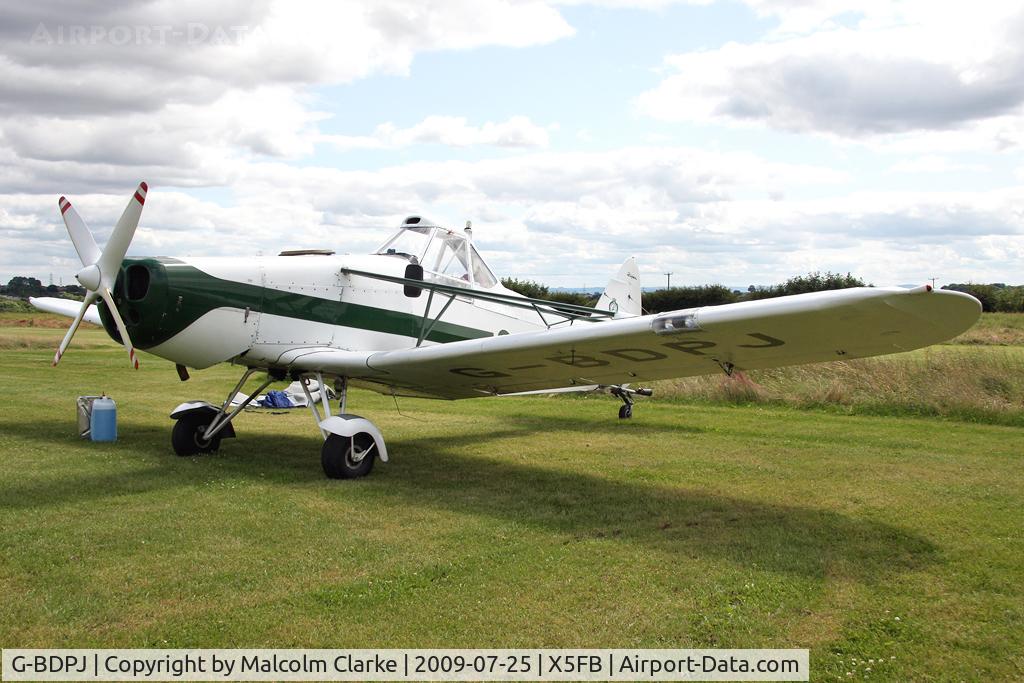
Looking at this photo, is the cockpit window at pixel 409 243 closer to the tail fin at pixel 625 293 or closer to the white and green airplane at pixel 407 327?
the white and green airplane at pixel 407 327

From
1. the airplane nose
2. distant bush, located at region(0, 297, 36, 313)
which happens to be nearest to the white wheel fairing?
the airplane nose

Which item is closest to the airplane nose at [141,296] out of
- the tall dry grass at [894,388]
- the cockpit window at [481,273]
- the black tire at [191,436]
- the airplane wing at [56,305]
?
the black tire at [191,436]

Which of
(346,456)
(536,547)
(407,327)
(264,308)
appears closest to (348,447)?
(346,456)

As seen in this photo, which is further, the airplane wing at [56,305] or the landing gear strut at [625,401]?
the airplane wing at [56,305]

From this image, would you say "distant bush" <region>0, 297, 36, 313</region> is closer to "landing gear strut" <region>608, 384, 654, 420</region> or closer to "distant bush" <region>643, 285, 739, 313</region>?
"distant bush" <region>643, 285, 739, 313</region>

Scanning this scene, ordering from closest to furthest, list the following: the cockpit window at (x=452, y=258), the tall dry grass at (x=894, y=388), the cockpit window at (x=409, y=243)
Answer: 1. the cockpit window at (x=409, y=243)
2. the cockpit window at (x=452, y=258)
3. the tall dry grass at (x=894, y=388)

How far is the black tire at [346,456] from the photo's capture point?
7660 millimetres

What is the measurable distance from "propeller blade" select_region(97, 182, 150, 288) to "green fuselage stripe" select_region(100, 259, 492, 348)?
215 mm

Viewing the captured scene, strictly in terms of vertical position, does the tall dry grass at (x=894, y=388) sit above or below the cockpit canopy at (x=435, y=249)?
below

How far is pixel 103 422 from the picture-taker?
9805 mm

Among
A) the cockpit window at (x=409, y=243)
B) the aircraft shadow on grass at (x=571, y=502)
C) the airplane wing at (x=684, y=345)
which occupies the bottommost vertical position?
the aircraft shadow on grass at (x=571, y=502)

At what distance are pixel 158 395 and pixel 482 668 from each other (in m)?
13.7

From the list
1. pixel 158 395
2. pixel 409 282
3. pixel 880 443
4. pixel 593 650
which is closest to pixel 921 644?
pixel 593 650

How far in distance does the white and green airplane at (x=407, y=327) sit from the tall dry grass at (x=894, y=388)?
18.5 feet
